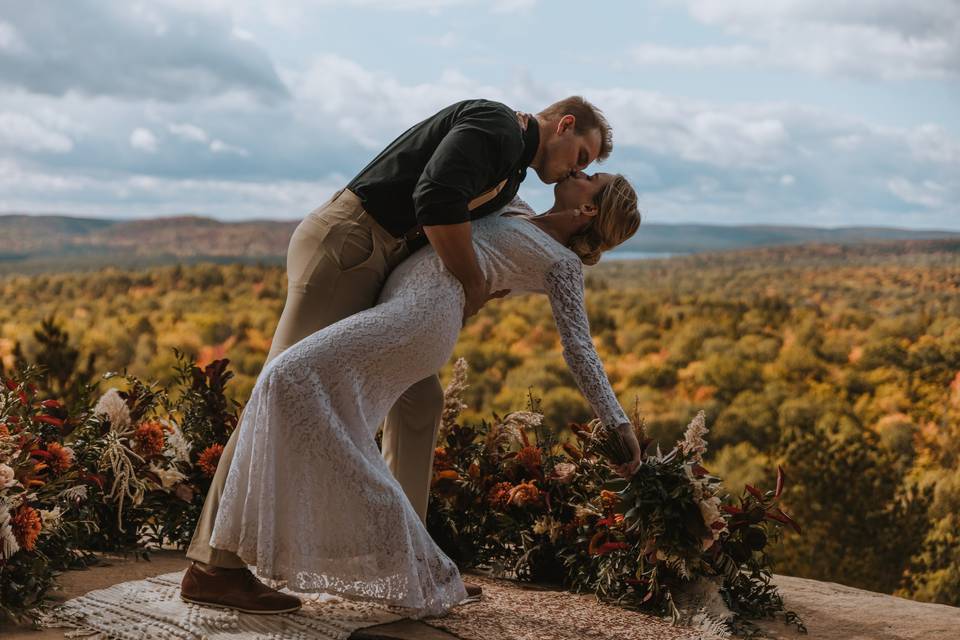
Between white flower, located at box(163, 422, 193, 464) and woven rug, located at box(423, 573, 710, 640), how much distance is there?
148 centimetres

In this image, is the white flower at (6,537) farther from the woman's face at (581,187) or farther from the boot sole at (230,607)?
the woman's face at (581,187)

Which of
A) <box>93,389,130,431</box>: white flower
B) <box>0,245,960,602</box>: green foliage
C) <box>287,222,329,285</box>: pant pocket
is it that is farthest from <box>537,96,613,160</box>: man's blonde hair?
<box>0,245,960,602</box>: green foliage

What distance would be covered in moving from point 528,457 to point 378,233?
1626 mm

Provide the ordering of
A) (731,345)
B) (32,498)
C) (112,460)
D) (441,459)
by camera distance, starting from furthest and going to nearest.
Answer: (731,345) < (441,459) < (112,460) < (32,498)

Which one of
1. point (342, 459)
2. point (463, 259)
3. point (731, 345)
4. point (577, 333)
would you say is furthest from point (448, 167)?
point (731, 345)

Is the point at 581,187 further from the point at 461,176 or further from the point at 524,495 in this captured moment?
the point at 524,495

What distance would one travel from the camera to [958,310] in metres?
13.5

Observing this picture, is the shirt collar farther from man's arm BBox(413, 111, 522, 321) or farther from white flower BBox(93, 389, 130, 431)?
white flower BBox(93, 389, 130, 431)

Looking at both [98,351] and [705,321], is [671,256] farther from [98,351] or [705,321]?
[98,351]

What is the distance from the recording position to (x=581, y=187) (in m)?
3.40

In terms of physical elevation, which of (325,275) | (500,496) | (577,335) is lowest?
(500,496)

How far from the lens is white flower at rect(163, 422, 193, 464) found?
452 cm

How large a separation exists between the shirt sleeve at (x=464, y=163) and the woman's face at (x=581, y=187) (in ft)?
1.07

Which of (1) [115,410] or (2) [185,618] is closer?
(2) [185,618]
